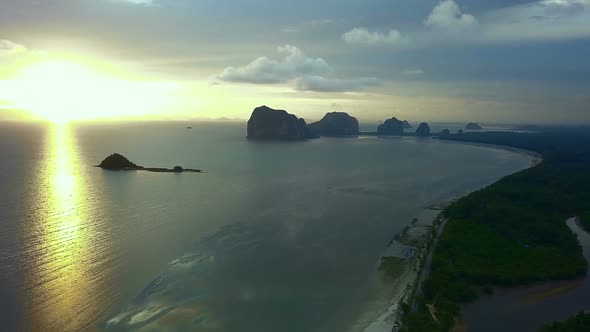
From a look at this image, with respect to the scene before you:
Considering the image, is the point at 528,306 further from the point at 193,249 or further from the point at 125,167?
the point at 125,167

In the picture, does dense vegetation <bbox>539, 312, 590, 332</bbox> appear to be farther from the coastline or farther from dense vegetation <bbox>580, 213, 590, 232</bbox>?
dense vegetation <bbox>580, 213, 590, 232</bbox>

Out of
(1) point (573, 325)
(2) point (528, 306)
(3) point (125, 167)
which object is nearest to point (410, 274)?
(2) point (528, 306)

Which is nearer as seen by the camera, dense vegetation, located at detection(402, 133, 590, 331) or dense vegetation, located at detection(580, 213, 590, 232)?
dense vegetation, located at detection(402, 133, 590, 331)

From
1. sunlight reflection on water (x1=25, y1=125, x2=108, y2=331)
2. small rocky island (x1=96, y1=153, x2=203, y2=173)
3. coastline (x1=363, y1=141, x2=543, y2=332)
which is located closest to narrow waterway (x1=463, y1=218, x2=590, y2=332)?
coastline (x1=363, y1=141, x2=543, y2=332)

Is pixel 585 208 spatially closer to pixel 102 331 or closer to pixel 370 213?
pixel 370 213

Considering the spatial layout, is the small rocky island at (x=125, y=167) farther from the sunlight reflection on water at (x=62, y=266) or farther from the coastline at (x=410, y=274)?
the coastline at (x=410, y=274)

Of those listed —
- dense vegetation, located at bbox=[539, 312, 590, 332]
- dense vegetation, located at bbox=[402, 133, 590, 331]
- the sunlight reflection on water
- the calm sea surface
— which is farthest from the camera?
dense vegetation, located at bbox=[402, 133, 590, 331]
